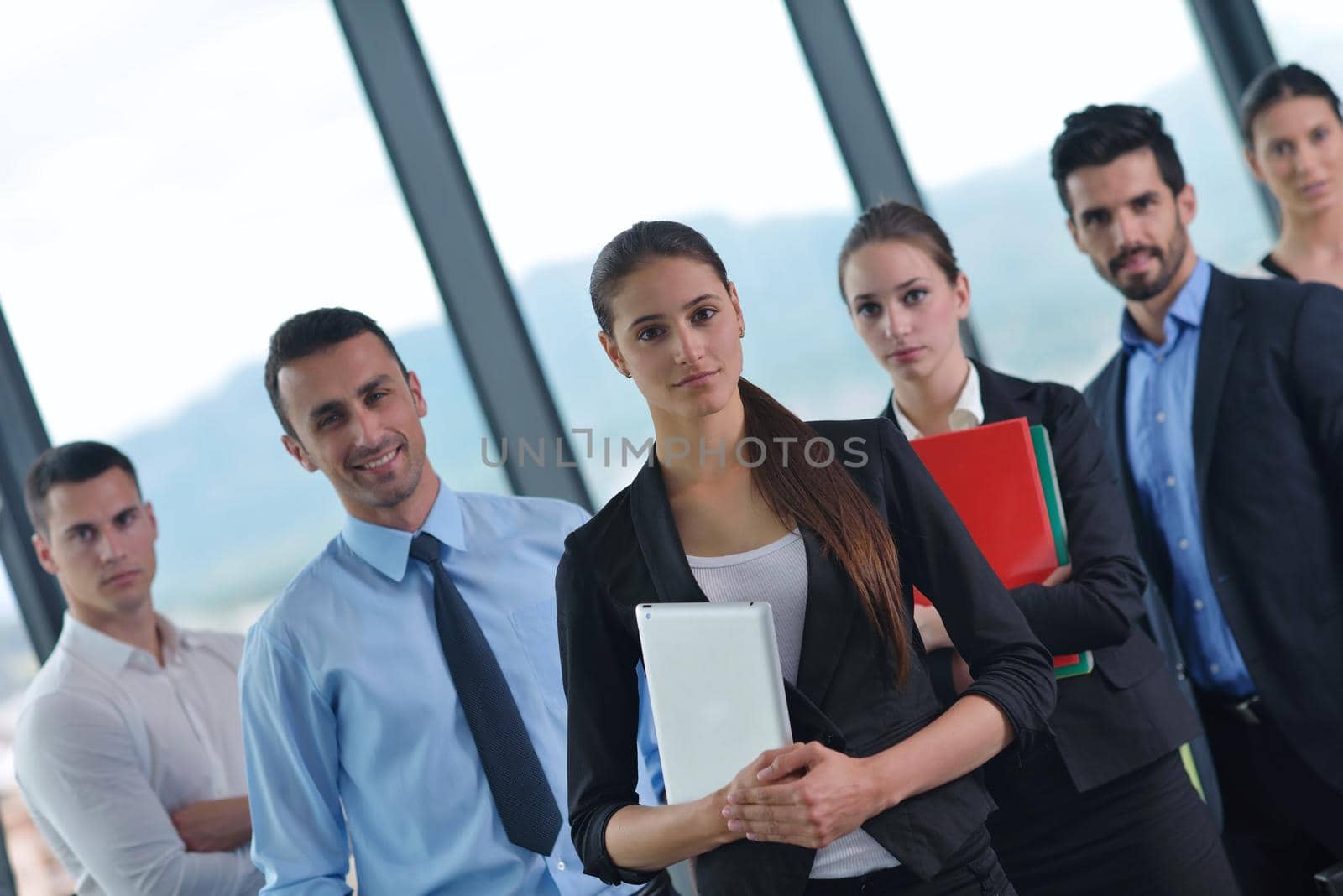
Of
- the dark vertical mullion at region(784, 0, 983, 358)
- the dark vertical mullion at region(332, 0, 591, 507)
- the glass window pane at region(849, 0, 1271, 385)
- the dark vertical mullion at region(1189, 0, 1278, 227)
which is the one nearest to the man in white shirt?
the dark vertical mullion at region(332, 0, 591, 507)

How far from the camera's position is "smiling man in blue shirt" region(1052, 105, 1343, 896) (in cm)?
217

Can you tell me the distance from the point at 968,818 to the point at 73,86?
3137 millimetres

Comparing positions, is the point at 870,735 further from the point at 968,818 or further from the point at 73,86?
the point at 73,86

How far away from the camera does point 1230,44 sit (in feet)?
13.0

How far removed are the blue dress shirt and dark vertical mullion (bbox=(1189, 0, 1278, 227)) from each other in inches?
77.7

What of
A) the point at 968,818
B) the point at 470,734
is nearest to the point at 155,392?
the point at 470,734

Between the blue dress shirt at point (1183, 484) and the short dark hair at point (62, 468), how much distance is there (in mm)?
2389

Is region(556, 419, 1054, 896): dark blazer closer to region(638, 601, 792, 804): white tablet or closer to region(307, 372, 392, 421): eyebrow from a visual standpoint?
region(638, 601, 792, 804): white tablet

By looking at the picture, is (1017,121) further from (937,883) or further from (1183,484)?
(937,883)

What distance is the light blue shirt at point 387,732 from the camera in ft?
5.54

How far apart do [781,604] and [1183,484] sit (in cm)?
144

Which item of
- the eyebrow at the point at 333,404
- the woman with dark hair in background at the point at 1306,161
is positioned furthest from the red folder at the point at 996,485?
the woman with dark hair in background at the point at 1306,161

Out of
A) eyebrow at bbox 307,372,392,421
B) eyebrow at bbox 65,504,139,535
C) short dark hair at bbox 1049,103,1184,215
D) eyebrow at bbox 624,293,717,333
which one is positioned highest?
eyebrow at bbox 65,504,139,535

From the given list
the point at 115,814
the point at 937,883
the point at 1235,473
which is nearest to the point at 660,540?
the point at 937,883
